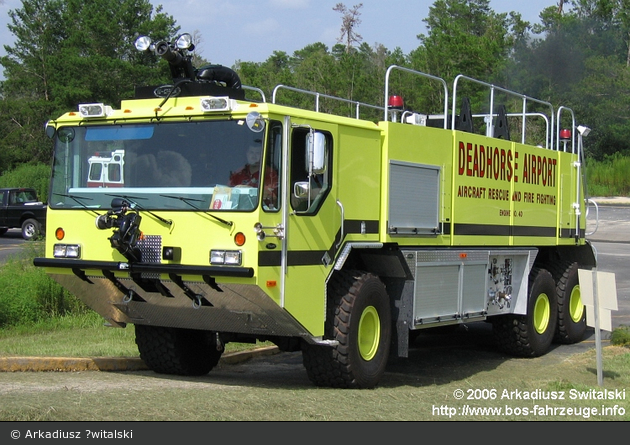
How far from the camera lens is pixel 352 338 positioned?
8.45 m

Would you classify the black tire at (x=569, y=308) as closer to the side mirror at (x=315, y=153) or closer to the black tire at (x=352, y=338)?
the black tire at (x=352, y=338)

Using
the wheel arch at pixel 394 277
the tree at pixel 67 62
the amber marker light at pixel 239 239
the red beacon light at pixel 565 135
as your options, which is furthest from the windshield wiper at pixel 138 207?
the tree at pixel 67 62

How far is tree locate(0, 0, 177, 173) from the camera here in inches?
1780

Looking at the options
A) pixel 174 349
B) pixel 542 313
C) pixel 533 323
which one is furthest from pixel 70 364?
pixel 542 313

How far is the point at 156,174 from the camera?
8.20m

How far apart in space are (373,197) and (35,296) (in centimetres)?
658

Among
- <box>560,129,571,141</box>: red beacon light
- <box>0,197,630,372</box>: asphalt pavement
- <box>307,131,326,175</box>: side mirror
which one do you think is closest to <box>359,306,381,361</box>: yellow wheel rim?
<box>307,131,326,175</box>: side mirror

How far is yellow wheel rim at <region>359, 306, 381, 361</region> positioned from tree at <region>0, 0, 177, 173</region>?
34.1m

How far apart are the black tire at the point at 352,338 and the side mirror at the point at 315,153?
1.35 m

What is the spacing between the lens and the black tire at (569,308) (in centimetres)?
1313

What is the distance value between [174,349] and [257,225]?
2562 mm

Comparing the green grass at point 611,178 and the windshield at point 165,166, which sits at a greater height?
the green grass at point 611,178
